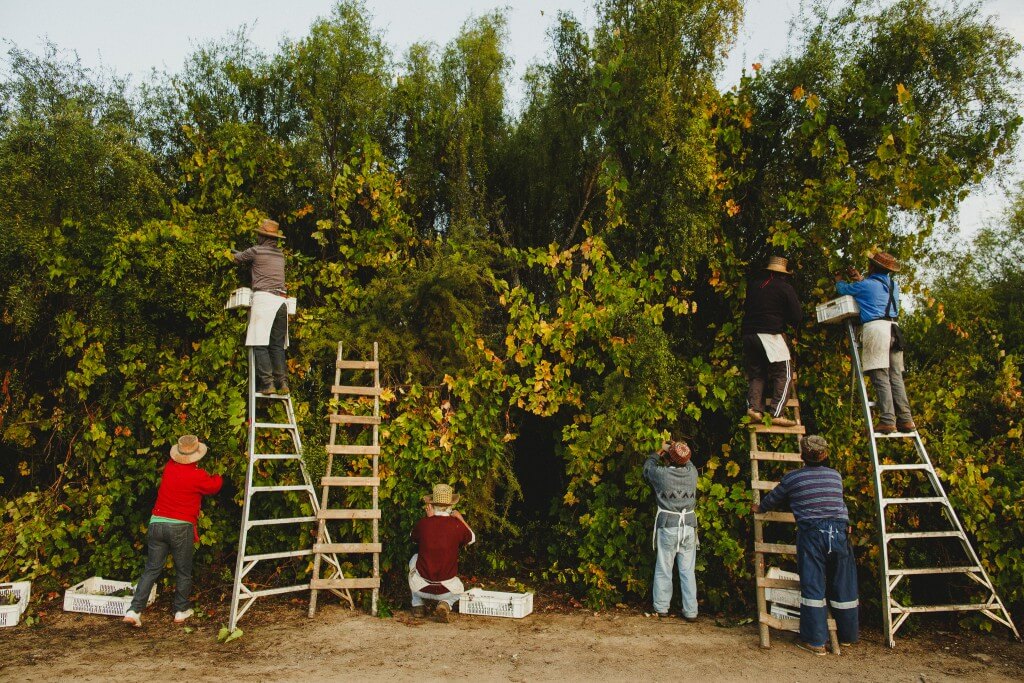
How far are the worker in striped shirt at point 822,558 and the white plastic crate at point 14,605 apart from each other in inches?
282

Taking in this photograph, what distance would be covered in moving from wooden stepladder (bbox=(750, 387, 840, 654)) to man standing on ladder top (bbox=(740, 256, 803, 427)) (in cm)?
13

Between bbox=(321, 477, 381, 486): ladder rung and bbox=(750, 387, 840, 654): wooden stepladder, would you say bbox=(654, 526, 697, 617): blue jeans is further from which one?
bbox=(321, 477, 381, 486): ladder rung

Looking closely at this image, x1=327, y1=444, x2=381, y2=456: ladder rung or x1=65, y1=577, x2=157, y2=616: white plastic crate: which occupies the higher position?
x1=327, y1=444, x2=381, y2=456: ladder rung

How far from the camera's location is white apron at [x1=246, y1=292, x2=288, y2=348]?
266 inches

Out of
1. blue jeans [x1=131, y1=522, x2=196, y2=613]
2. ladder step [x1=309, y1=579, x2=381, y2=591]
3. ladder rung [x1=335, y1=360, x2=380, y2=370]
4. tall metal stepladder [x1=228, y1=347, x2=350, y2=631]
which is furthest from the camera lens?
ladder rung [x1=335, y1=360, x2=380, y2=370]

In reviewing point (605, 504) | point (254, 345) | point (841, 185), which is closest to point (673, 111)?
point (841, 185)

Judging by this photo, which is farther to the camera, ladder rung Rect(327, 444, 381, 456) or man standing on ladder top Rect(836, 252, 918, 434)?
ladder rung Rect(327, 444, 381, 456)

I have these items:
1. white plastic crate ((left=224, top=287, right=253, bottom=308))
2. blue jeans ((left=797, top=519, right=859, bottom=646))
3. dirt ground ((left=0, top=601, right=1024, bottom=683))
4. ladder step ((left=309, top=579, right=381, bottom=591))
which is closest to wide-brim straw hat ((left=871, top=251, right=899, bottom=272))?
blue jeans ((left=797, top=519, right=859, bottom=646))

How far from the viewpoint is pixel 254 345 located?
677 centimetres

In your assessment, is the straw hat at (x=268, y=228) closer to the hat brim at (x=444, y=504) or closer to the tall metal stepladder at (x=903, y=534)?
the hat brim at (x=444, y=504)

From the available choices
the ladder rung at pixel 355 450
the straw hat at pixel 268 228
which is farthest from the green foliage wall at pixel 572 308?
the straw hat at pixel 268 228

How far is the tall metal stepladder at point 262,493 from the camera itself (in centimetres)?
632

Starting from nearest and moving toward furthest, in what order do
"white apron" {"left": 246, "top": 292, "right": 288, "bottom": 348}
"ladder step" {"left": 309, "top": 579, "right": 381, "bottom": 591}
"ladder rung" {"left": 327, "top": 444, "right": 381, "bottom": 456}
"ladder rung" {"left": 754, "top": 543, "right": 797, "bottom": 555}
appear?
"ladder rung" {"left": 754, "top": 543, "right": 797, "bottom": 555} → "ladder step" {"left": 309, "top": 579, "right": 381, "bottom": 591} → "white apron" {"left": 246, "top": 292, "right": 288, "bottom": 348} → "ladder rung" {"left": 327, "top": 444, "right": 381, "bottom": 456}

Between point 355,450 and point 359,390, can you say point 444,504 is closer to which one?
point 355,450
